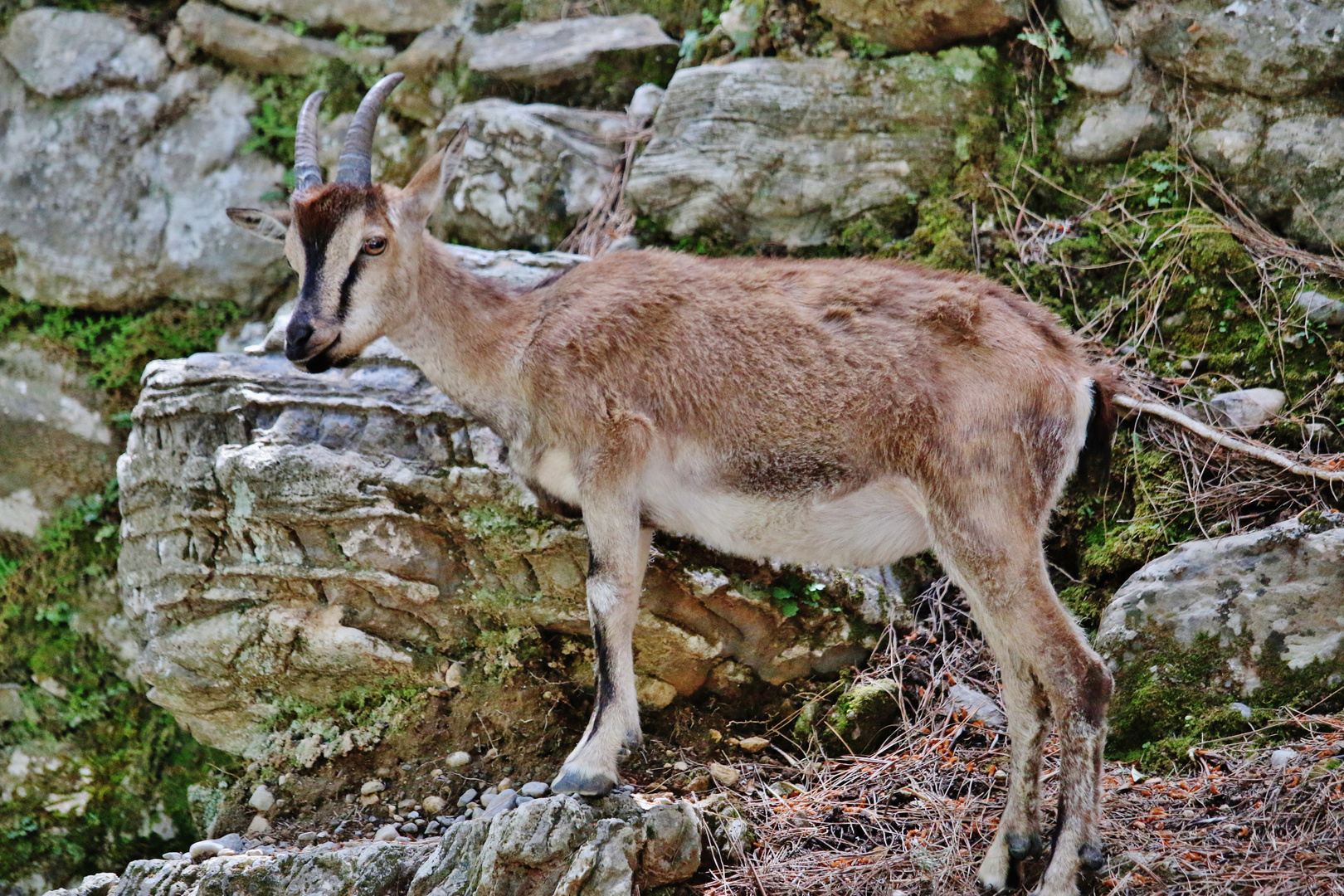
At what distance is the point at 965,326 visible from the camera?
16.1 feet

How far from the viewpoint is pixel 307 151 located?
5469 mm

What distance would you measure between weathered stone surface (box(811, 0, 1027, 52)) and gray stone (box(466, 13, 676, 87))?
1426 mm

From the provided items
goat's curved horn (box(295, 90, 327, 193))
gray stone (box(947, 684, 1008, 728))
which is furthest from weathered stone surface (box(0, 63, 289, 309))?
gray stone (box(947, 684, 1008, 728))

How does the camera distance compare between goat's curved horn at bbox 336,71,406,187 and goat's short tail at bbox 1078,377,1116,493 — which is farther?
goat's curved horn at bbox 336,71,406,187

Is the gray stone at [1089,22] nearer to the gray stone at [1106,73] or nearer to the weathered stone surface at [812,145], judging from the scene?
the gray stone at [1106,73]

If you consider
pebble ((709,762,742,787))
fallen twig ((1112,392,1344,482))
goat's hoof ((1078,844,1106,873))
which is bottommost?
pebble ((709,762,742,787))

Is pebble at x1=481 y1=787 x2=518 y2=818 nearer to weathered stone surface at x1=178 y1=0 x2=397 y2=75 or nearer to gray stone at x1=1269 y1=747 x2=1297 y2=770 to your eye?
gray stone at x1=1269 y1=747 x2=1297 y2=770

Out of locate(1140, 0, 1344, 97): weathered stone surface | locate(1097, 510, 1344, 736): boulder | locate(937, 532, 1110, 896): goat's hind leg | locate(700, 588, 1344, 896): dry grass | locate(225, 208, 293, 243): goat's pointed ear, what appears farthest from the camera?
locate(1140, 0, 1344, 97): weathered stone surface

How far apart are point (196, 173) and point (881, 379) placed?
19.8ft

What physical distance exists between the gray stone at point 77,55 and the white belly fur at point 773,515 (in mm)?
5737

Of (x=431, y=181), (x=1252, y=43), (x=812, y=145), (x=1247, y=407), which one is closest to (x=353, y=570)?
→ (x=431, y=181)

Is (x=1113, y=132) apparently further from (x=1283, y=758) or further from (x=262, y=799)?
(x=262, y=799)

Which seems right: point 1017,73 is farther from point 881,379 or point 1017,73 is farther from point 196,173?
point 196,173

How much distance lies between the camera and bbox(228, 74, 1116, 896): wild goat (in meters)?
4.65
